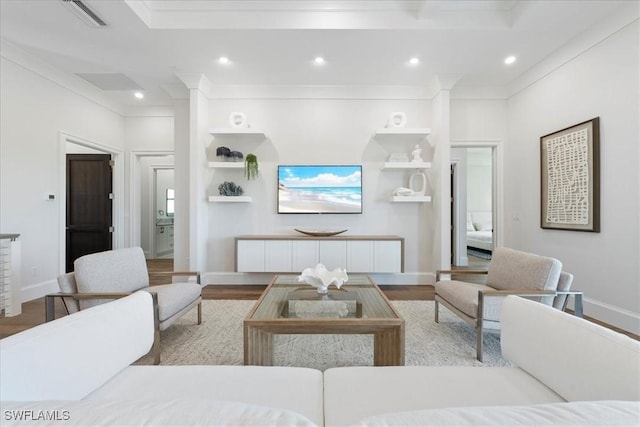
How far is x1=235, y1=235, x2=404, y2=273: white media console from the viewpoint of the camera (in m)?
→ 4.03

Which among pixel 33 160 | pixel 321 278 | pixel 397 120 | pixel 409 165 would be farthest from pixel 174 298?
pixel 397 120

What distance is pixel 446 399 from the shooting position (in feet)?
3.45

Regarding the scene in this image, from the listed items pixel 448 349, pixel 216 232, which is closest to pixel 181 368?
pixel 448 349

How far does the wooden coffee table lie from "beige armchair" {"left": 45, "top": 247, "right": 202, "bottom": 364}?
0.73 meters

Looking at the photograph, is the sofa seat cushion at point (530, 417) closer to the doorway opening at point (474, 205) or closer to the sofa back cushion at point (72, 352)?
the sofa back cushion at point (72, 352)

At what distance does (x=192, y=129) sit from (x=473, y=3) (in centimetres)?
355

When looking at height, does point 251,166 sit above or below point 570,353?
above

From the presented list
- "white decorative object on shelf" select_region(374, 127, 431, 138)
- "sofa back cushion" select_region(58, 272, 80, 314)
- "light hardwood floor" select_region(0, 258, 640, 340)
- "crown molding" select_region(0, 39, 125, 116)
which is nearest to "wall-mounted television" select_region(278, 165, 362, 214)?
"white decorative object on shelf" select_region(374, 127, 431, 138)

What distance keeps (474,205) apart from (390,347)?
326 inches

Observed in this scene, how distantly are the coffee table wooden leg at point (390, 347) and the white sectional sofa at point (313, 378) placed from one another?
51cm

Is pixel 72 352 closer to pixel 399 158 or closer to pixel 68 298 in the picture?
pixel 68 298

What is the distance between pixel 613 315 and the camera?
9.18 ft

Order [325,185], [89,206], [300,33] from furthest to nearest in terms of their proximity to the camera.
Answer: [89,206]
[325,185]
[300,33]

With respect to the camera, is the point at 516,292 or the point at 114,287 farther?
the point at 114,287
